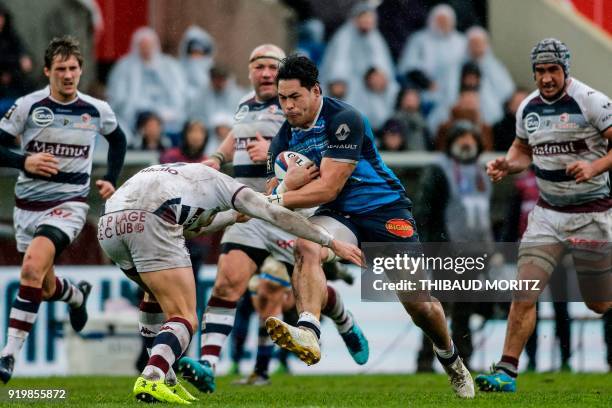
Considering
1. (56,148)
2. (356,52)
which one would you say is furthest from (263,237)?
(356,52)

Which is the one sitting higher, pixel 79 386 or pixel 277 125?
pixel 277 125

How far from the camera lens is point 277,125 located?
1193cm

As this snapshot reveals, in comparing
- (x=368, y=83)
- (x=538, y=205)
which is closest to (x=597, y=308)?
(x=538, y=205)

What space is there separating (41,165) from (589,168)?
4.76m

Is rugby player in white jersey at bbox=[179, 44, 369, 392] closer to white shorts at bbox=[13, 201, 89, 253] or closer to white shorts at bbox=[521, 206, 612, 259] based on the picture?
white shorts at bbox=[13, 201, 89, 253]

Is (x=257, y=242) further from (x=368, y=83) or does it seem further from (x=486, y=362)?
(x=368, y=83)

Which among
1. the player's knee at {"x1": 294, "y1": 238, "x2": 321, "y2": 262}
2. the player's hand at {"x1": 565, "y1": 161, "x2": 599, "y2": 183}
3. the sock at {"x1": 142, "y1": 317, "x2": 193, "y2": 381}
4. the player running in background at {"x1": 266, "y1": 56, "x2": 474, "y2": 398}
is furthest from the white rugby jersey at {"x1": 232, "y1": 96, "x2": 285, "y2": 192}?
the sock at {"x1": 142, "y1": 317, "x2": 193, "y2": 381}

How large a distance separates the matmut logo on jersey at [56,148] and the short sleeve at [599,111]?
456cm

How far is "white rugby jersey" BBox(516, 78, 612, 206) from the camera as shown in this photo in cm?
1088

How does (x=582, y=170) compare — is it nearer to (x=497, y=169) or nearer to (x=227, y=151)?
(x=497, y=169)

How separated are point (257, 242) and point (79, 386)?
2.21 meters

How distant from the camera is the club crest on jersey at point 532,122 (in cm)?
1108

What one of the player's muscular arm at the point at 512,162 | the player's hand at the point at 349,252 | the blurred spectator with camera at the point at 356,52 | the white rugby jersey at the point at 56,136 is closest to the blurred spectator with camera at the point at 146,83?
the blurred spectator with camera at the point at 356,52

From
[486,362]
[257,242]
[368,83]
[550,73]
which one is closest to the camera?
[550,73]
